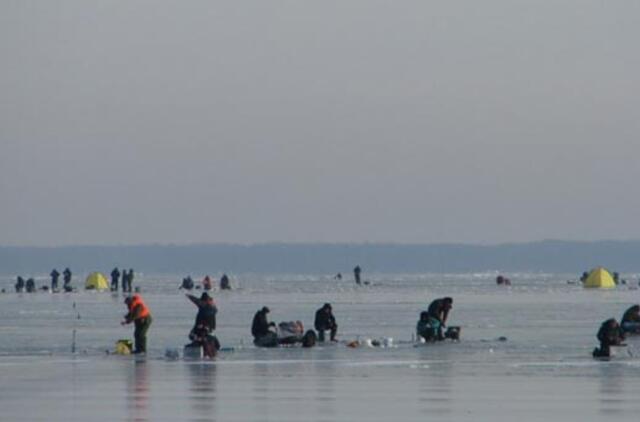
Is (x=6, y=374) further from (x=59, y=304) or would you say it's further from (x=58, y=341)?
(x=59, y=304)

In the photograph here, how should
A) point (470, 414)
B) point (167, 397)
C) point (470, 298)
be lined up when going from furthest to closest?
point (470, 298) → point (167, 397) → point (470, 414)

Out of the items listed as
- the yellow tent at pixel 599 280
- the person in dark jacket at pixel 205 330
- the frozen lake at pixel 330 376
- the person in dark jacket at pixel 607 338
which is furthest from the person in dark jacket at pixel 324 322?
the yellow tent at pixel 599 280

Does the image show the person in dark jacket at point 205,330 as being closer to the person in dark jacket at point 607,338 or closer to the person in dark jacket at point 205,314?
the person in dark jacket at point 205,314

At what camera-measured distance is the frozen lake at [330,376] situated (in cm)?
2578

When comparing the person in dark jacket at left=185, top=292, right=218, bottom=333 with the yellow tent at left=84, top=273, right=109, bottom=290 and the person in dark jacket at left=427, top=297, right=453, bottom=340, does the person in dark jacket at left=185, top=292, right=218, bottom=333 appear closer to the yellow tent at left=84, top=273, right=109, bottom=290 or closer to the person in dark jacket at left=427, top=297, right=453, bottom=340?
the person in dark jacket at left=427, top=297, right=453, bottom=340

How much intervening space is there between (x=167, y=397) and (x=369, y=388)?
346 centimetres

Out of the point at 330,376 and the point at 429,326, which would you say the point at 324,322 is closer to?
the point at 429,326

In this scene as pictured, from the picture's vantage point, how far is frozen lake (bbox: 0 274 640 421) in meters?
25.8

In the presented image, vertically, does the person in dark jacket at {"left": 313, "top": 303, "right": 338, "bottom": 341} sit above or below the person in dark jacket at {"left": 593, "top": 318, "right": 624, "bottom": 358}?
above

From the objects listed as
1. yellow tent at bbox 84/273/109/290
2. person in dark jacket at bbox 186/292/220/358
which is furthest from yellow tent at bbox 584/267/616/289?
person in dark jacket at bbox 186/292/220/358

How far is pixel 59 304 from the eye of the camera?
8112 centimetres

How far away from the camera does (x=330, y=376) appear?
3291 cm

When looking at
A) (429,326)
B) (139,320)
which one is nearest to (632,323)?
(429,326)

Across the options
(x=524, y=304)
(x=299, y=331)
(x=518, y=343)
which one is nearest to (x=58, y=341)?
(x=299, y=331)
